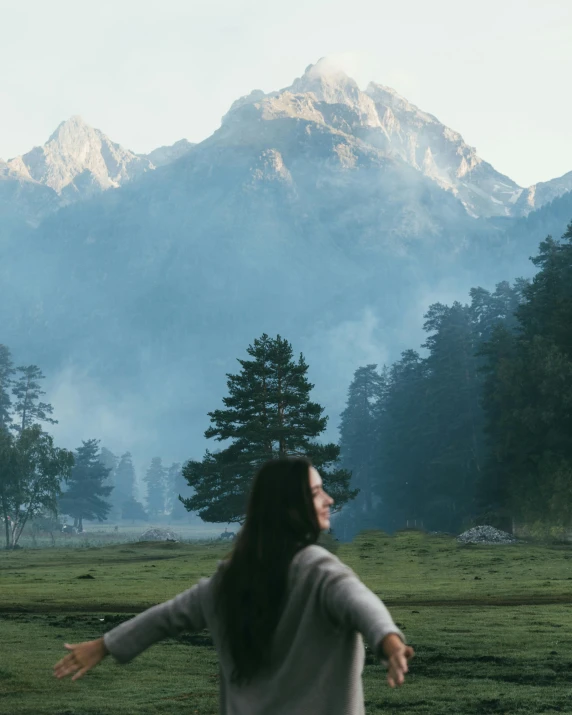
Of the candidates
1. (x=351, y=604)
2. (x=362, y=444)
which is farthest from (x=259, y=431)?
(x=362, y=444)

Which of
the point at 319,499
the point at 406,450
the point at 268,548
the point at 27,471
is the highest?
the point at 406,450

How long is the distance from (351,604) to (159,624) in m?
1.43

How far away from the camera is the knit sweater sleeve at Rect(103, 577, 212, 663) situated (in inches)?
228

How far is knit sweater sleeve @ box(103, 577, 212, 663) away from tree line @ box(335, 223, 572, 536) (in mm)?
68786

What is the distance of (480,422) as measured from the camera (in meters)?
117

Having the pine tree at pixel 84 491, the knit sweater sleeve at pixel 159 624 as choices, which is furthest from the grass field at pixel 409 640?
the pine tree at pixel 84 491

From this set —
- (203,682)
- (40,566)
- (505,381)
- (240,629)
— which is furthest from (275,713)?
(505,381)

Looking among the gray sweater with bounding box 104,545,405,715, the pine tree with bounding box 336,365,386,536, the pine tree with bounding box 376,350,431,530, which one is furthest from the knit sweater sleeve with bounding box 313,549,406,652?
the pine tree with bounding box 336,365,386,536

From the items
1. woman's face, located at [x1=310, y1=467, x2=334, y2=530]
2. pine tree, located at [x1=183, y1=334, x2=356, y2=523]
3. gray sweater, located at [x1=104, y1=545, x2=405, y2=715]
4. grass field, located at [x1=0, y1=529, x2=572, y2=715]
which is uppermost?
pine tree, located at [x1=183, y1=334, x2=356, y2=523]

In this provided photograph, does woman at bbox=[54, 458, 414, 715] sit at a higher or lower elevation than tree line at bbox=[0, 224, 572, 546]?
lower

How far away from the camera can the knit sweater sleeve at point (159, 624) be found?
19.0ft

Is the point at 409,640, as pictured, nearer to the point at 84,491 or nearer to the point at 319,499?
the point at 319,499

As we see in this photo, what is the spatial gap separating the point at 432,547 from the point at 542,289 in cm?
3051

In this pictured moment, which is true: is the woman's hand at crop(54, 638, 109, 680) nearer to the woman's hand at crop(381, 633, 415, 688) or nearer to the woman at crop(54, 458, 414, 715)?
the woman at crop(54, 458, 414, 715)
